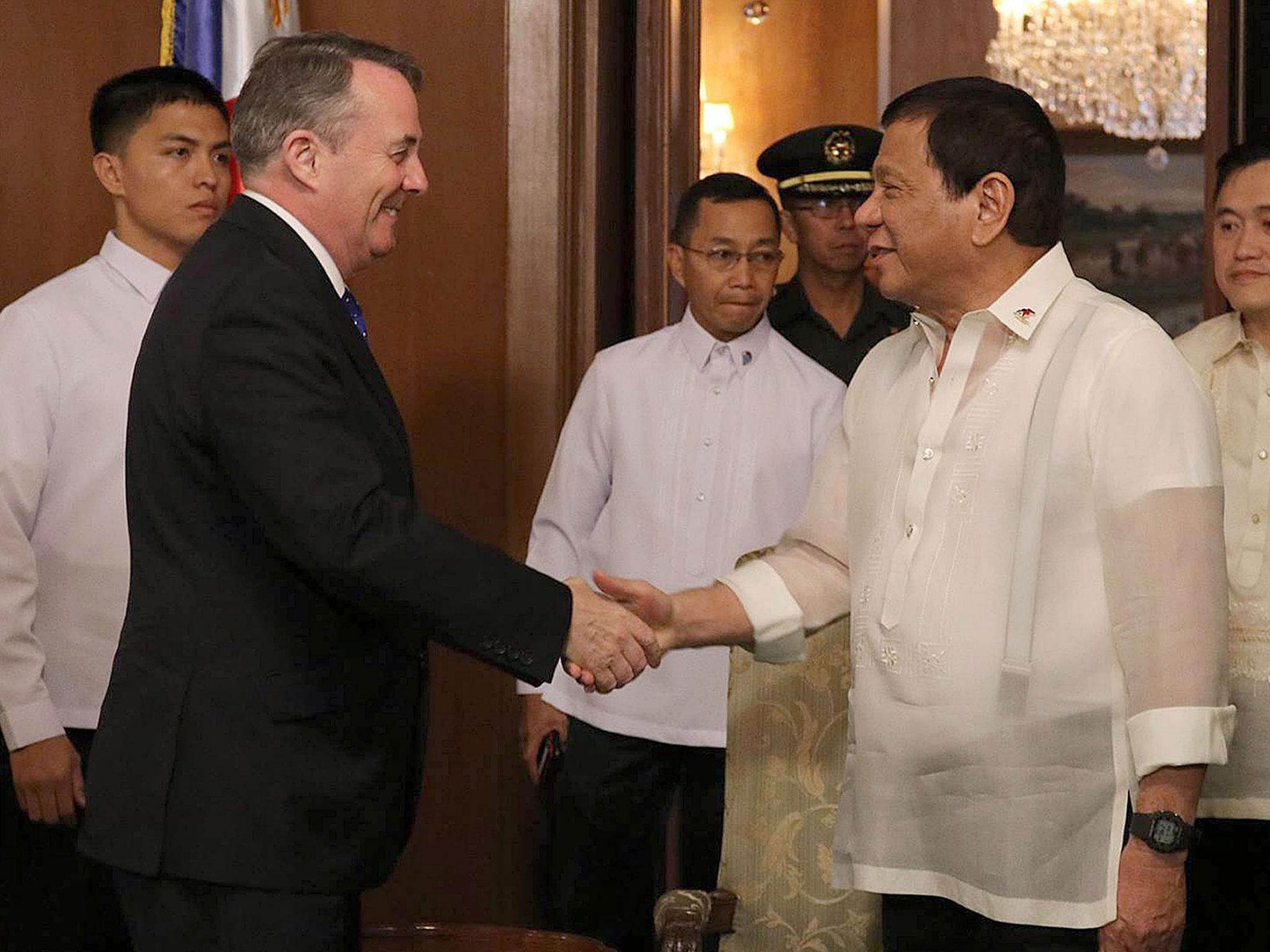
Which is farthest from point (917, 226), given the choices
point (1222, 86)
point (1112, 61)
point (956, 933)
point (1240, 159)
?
point (1112, 61)

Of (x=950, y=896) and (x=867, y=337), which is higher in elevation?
(x=867, y=337)

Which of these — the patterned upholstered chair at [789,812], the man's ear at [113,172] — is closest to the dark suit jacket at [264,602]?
the patterned upholstered chair at [789,812]

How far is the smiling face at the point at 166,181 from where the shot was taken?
282 centimetres

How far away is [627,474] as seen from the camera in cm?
316

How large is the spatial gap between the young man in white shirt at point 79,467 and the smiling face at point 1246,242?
1.77 metres

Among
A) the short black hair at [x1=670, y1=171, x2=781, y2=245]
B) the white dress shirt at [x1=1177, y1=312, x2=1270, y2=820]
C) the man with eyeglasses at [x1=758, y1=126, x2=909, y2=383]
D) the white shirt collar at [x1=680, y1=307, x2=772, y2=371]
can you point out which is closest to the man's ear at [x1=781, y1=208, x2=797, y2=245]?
the man with eyeglasses at [x1=758, y1=126, x2=909, y2=383]

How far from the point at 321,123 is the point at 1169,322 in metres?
2.88

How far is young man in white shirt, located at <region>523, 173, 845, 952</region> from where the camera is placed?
306 centimetres

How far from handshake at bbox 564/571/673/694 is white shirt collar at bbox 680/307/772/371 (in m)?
1.06

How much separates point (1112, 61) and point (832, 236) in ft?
5.81

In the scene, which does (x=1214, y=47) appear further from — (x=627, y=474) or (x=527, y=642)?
(x=527, y=642)

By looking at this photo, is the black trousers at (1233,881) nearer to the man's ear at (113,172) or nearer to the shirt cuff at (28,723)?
the shirt cuff at (28,723)

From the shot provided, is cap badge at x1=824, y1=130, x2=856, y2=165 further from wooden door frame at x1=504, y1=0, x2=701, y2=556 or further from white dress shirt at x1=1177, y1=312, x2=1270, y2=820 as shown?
white dress shirt at x1=1177, y1=312, x2=1270, y2=820

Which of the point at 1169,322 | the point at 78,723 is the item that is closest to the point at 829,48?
the point at 1169,322
